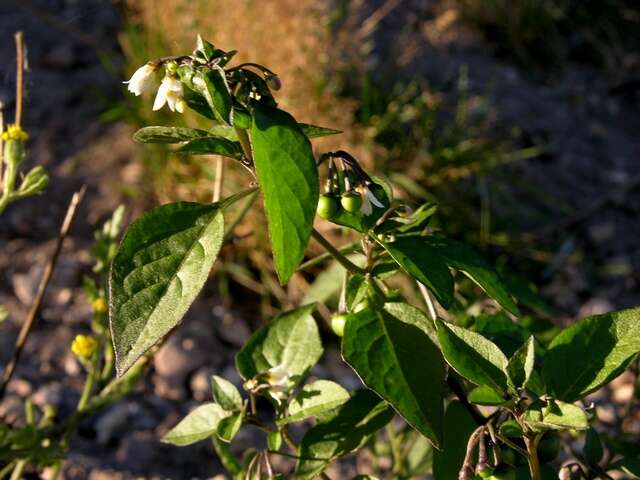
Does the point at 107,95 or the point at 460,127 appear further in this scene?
the point at 107,95

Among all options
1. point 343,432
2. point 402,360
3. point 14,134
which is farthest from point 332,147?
point 402,360

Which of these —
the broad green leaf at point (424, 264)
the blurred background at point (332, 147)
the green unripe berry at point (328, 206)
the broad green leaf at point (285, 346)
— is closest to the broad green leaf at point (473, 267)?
the broad green leaf at point (424, 264)

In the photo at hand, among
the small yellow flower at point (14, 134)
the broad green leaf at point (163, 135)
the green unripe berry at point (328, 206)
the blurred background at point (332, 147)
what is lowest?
the blurred background at point (332, 147)

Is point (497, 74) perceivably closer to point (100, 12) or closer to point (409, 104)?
point (409, 104)

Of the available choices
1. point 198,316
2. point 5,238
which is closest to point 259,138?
point 198,316

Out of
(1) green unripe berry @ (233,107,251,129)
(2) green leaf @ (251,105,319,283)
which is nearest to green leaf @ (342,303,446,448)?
(2) green leaf @ (251,105,319,283)

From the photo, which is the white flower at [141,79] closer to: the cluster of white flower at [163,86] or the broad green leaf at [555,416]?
the cluster of white flower at [163,86]
